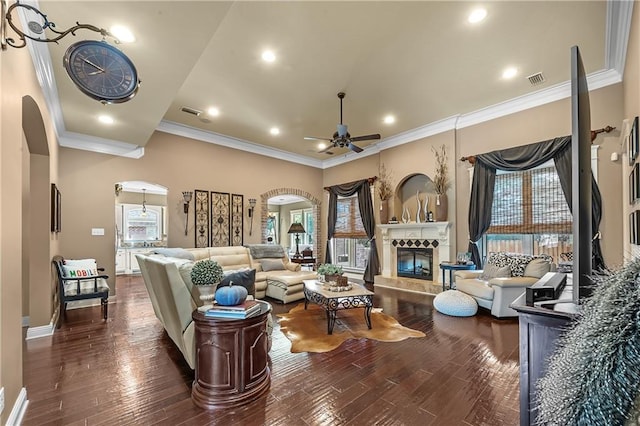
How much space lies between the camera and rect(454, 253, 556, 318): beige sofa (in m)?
4.17

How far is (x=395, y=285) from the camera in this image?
6.54 m

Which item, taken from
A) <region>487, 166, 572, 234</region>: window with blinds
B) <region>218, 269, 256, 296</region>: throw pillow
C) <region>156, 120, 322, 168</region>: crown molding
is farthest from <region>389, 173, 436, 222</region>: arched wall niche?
<region>218, 269, 256, 296</region>: throw pillow

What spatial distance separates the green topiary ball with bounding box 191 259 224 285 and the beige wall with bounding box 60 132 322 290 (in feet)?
13.3

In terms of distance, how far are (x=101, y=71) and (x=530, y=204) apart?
6.06 metres

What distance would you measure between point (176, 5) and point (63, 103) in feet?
8.97

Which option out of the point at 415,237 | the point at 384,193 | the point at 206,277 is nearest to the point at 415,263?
the point at 415,237

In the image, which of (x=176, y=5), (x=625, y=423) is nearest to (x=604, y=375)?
(x=625, y=423)

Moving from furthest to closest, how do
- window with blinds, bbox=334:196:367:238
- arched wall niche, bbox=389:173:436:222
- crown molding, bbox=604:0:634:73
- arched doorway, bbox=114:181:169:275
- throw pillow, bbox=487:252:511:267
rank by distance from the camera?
arched doorway, bbox=114:181:169:275 < window with blinds, bbox=334:196:367:238 < arched wall niche, bbox=389:173:436:222 < throw pillow, bbox=487:252:511:267 < crown molding, bbox=604:0:634:73

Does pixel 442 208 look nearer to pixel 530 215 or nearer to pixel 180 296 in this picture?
pixel 530 215

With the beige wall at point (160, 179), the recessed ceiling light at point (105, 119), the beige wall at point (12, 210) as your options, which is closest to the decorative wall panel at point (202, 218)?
the beige wall at point (160, 179)

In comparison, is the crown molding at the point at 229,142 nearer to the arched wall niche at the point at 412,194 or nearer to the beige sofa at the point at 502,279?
the arched wall niche at the point at 412,194

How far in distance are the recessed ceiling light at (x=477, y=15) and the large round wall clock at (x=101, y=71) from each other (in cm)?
332

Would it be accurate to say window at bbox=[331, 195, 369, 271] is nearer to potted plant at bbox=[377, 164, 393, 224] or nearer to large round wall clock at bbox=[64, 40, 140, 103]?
potted plant at bbox=[377, 164, 393, 224]

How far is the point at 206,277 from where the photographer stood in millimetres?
2406
